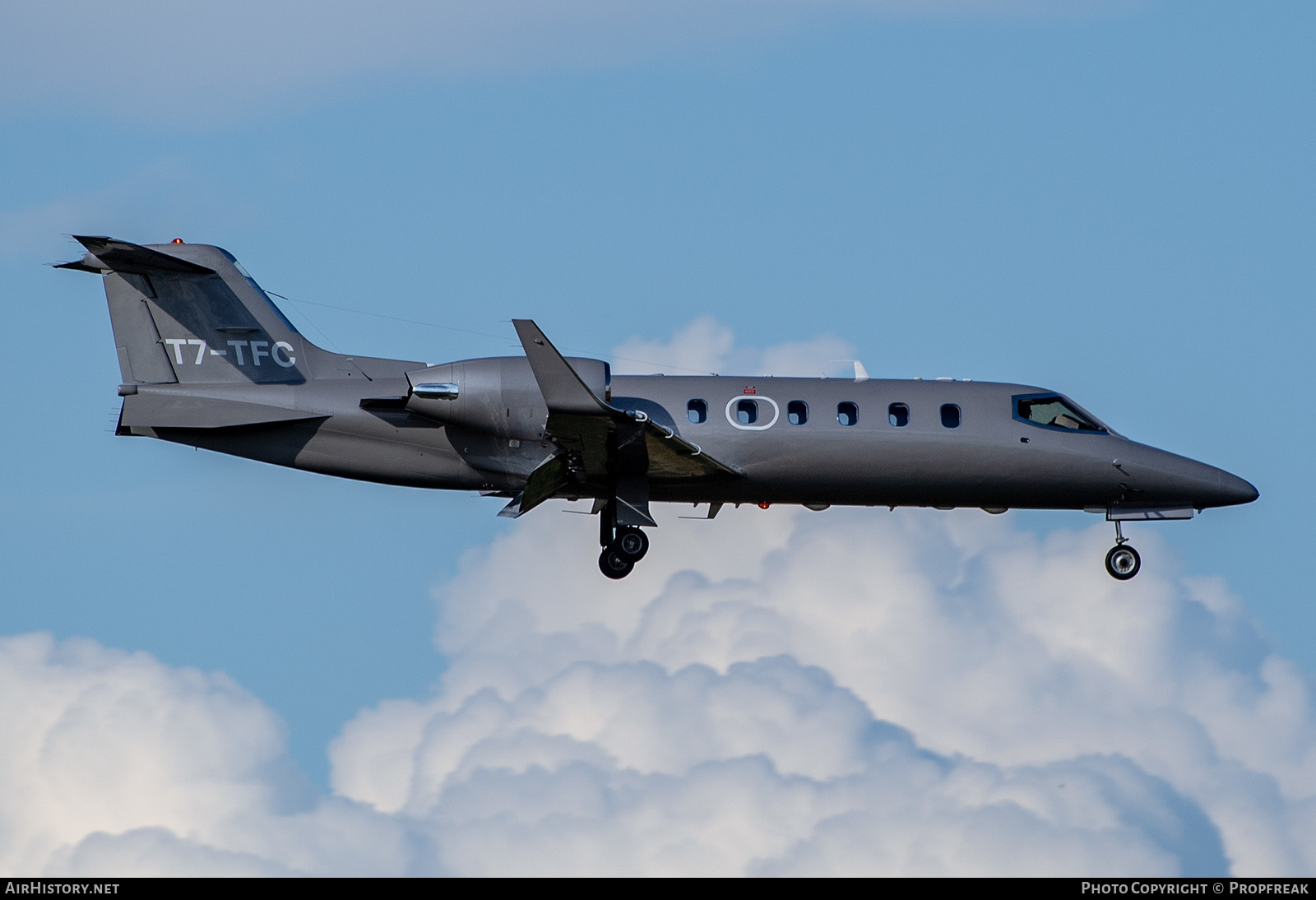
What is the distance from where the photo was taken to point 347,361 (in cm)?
2912

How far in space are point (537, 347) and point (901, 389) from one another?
23.5 feet

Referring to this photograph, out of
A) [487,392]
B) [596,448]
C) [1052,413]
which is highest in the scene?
[1052,413]

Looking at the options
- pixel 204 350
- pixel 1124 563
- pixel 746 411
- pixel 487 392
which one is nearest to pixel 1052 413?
pixel 1124 563

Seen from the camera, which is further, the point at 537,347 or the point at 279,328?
the point at 279,328

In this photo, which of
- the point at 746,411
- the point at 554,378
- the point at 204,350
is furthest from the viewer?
the point at 204,350

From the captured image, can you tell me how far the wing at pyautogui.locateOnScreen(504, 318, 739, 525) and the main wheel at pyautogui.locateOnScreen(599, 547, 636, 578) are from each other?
96 centimetres

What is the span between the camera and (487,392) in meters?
27.2

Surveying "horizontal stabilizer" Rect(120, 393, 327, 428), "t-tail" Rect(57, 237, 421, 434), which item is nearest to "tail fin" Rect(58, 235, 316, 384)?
"t-tail" Rect(57, 237, 421, 434)

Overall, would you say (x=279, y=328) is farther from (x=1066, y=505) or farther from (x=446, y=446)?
(x=1066, y=505)

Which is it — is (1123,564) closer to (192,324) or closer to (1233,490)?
(1233,490)

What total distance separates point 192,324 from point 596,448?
7205 mm

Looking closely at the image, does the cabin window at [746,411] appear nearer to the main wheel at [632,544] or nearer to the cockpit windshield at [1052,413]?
the main wheel at [632,544]

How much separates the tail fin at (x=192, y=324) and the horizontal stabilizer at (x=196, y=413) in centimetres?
43
